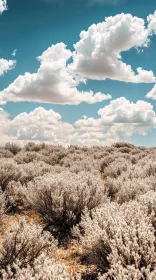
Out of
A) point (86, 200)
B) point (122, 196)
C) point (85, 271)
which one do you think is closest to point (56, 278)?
point (85, 271)

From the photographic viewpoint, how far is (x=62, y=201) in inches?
211

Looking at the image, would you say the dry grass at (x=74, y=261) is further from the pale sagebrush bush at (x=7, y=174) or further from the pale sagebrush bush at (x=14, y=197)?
the pale sagebrush bush at (x=7, y=174)

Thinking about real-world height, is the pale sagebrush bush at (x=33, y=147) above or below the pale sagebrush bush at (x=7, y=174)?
above

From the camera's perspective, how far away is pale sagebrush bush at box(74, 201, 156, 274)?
124 inches

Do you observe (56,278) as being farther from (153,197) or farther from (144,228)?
(153,197)

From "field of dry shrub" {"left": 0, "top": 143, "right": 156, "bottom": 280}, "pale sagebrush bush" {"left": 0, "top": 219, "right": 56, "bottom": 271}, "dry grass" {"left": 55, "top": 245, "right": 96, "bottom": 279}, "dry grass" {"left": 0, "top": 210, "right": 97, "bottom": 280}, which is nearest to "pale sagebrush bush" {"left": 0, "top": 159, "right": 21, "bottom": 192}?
"field of dry shrub" {"left": 0, "top": 143, "right": 156, "bottom": 280}

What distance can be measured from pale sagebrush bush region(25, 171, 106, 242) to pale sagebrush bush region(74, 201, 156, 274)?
131 cm

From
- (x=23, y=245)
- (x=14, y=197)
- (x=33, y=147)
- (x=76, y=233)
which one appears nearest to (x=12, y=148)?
(x=33, y=147)

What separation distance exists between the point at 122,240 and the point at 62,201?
81.9 inches

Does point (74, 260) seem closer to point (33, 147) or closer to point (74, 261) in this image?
point (74, 261)

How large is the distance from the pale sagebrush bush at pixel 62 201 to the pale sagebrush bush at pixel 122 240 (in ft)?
4.29

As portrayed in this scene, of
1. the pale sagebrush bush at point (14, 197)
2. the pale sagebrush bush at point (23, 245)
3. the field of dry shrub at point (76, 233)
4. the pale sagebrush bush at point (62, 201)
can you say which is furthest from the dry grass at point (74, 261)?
the pale sagebrush bush at point (14, 197)

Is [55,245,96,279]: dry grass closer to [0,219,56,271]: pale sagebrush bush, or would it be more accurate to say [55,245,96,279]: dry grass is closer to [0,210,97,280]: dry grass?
[0,210,97,280]: dry grass

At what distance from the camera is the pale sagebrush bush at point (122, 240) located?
3141mm
